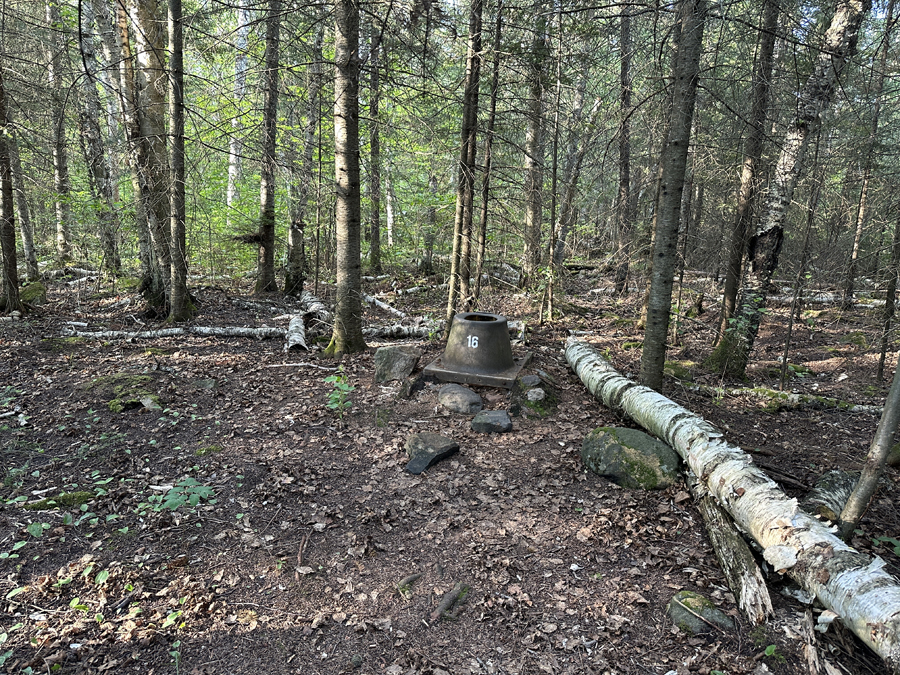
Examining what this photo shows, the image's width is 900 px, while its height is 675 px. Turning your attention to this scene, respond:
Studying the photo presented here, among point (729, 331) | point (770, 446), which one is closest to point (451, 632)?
point (770, 446)

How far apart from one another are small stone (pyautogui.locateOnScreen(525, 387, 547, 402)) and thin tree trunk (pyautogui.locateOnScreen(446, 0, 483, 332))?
2.12 meters

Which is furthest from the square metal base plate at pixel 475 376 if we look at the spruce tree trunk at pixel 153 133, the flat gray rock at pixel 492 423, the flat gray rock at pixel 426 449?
the spruce tree trunk at pixel 153 133

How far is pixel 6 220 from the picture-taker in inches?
318

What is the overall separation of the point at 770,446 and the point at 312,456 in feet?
16.8

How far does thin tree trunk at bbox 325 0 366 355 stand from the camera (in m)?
6.60

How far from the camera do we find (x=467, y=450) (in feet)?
17.3

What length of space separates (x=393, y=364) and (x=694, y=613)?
457 centimetres

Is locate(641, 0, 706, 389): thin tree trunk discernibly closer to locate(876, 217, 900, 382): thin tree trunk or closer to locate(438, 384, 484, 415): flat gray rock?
locate(438, 384, 484, 415): flat gray rock

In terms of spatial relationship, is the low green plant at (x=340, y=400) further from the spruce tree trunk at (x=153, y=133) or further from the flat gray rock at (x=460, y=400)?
the spruce tree trunk at (x=153, y=133)

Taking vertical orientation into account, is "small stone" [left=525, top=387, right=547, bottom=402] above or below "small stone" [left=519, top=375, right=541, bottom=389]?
below

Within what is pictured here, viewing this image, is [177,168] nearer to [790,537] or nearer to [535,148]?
[535,148]

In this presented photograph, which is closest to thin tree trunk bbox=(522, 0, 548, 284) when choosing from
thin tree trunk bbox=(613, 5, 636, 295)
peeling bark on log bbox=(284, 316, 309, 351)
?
thin tree trunk bbox=(613, 5, 636, 295)

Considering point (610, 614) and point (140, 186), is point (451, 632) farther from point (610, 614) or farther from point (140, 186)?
point (140, 186)

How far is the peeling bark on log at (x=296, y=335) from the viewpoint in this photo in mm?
7953
